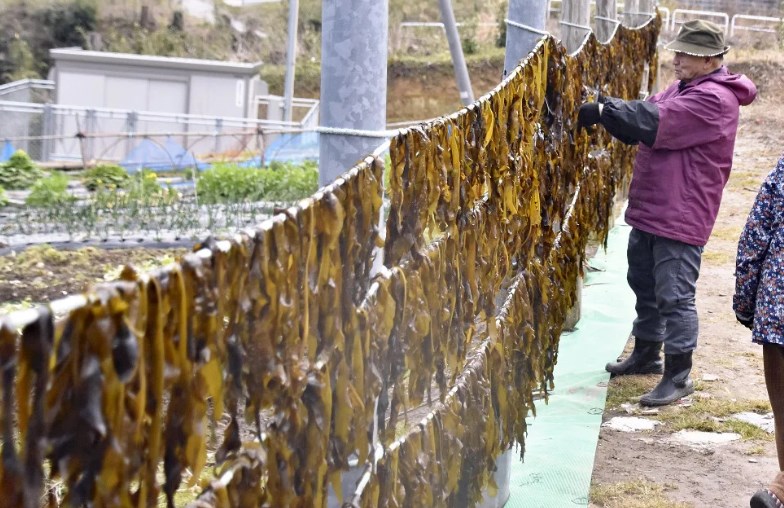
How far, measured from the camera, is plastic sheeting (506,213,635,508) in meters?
5.04

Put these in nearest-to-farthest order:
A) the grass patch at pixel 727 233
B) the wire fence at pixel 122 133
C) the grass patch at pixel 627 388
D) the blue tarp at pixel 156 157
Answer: the grass patch at pixel 627 388, the grass patch at pixel 727 233, the blue tarp at pixel 156 157, the wire fence at pixel 122 133

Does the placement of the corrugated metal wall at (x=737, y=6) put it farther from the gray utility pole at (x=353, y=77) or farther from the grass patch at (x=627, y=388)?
the gray utility pole at (x=353, y=77)

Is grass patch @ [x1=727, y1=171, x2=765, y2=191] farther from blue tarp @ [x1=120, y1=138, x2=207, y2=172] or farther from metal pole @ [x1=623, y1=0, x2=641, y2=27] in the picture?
blue tarp @ [x1=120, y1=138, x2=207, y2=172]

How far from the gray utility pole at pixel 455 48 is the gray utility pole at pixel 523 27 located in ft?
16.7

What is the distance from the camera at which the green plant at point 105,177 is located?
1972cm

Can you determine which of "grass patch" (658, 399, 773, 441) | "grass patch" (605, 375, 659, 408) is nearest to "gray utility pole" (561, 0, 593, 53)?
"grass patch" (605, 375, 659, 408)

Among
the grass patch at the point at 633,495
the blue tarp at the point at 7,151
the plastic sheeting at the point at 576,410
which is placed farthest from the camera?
the blue tarp at the point at 7,151

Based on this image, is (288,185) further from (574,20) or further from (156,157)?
(574,20)

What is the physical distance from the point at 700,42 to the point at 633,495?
89.7 inches

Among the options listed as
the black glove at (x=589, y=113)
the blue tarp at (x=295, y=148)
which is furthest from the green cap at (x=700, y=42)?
the blue tarp at (x=295, y=148)

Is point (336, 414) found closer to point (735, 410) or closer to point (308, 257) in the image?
point (308, 257)

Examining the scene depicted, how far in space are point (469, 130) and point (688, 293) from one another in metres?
3.04

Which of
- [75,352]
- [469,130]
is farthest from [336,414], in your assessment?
[469,130]

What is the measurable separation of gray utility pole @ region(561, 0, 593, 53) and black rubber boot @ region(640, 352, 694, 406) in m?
2.32
